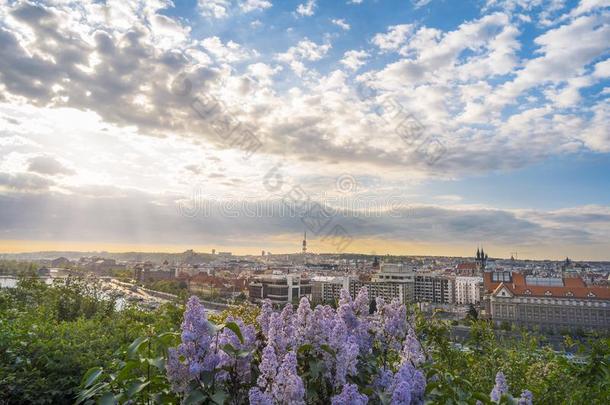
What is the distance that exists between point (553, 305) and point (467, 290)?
33.9 metres

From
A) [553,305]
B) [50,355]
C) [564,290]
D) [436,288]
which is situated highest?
[50,355]

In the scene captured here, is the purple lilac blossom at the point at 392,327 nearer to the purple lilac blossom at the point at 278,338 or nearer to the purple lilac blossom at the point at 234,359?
the purple lilac blossom at the point at 278,338

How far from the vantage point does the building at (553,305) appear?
50.9 m

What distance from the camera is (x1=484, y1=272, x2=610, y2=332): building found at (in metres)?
50.9

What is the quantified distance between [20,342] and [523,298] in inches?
2374

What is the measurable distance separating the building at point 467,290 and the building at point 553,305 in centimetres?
2674

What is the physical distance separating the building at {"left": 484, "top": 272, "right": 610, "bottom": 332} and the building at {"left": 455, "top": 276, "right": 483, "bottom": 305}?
87.7 feet

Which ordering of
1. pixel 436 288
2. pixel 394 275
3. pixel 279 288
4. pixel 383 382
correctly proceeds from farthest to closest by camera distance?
pixel 436 288 → pixel 394 275 → pixel 279 288 → pixel 383 382

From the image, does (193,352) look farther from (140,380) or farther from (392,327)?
(392,327)

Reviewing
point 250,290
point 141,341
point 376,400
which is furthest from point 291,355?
point 250,290

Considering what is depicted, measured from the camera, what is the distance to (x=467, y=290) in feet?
282

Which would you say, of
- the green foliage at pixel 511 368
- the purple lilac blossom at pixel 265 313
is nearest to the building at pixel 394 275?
the green foliage at pixel 511 368

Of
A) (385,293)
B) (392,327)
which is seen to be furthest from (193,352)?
(385,293)

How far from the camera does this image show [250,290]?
187 ft
